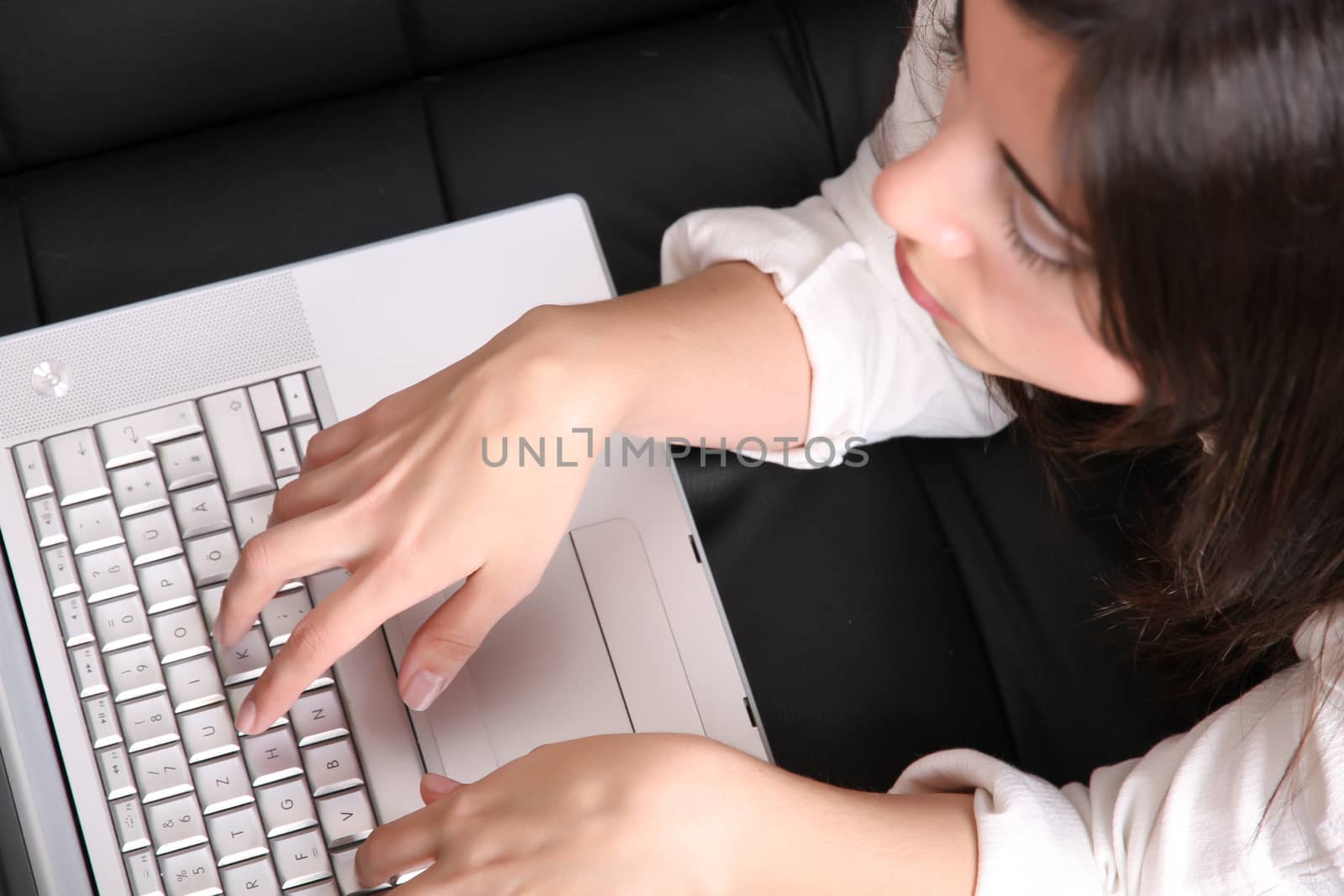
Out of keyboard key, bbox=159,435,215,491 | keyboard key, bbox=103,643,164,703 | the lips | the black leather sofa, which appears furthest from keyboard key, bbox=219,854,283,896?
the lips

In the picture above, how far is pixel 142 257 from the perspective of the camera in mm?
728

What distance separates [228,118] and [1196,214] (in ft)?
2.20

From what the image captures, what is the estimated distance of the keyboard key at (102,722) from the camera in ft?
1.79

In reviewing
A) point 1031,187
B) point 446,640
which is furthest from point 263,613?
point 1031,187

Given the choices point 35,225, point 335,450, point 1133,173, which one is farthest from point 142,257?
point 1133,173

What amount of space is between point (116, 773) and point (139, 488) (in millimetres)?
152

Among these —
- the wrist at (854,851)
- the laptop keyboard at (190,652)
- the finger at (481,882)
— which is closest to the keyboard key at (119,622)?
the laptop keyboard at (190,652)

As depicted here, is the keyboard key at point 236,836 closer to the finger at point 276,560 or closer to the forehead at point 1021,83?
the finger at point 276,560

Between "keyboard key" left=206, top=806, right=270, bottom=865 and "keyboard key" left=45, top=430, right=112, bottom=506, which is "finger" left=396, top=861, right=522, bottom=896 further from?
"keyboard key" left=45, top=430, right=112, bottom=506

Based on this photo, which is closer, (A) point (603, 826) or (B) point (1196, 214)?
(B) point (1196, 214)

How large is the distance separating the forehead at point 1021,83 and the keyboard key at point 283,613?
0.42 meters

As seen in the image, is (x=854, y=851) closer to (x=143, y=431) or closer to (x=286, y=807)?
(x=286, y=807)

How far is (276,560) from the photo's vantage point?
52cm

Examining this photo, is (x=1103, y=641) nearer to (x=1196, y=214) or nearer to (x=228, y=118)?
(x=1196, y=214)
